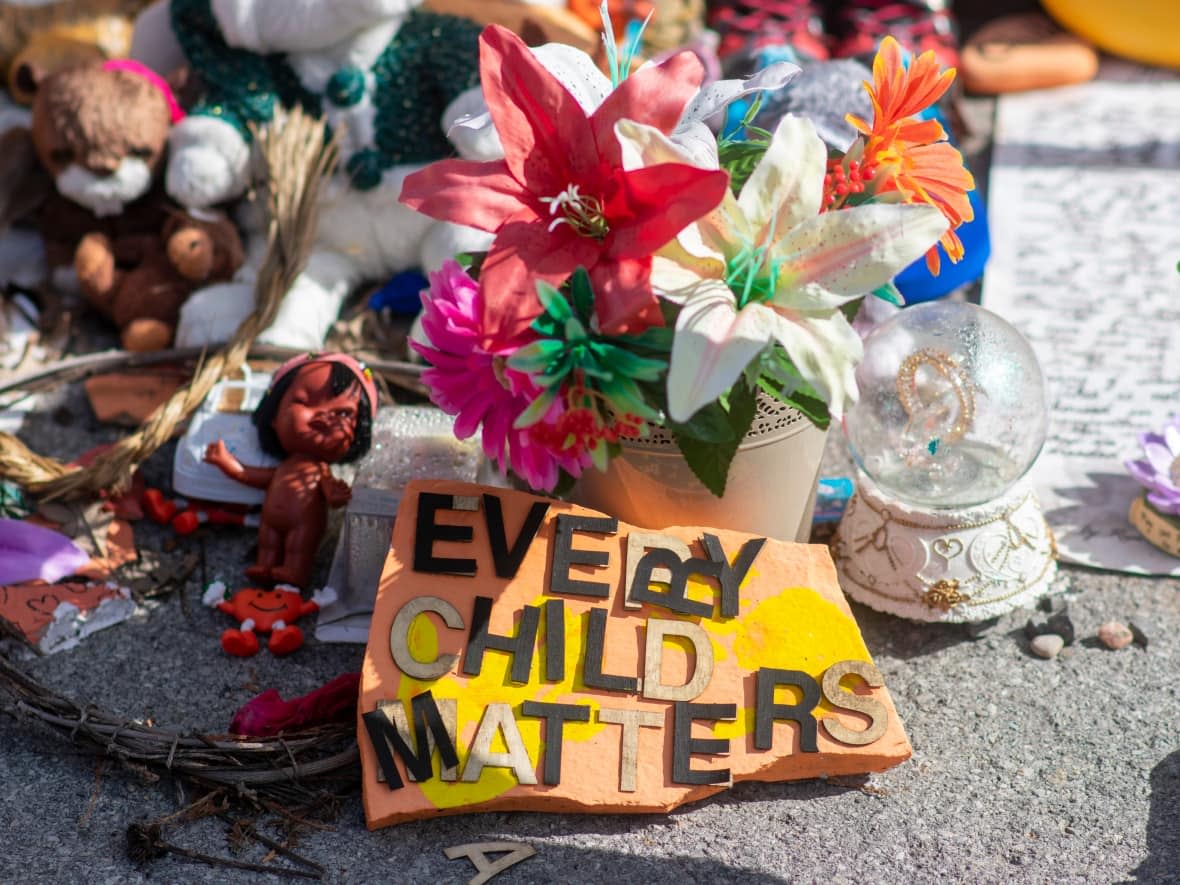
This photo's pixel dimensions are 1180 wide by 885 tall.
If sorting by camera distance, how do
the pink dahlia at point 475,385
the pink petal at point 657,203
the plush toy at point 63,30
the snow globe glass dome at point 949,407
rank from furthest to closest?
the plush toy at point 63,30
the snow globe glass dome at point 949,407
the pink dahlia at point 475,385
the pink petal at point 657,203

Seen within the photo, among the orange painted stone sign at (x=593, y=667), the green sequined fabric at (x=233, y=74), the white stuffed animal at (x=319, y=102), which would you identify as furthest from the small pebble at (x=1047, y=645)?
the green sequined fabric at (x=233, y=74)

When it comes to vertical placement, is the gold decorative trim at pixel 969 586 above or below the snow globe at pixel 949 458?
below

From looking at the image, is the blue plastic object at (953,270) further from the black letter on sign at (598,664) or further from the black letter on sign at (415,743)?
the black letter on sign at (415,743)

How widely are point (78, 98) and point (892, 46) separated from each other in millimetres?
1567

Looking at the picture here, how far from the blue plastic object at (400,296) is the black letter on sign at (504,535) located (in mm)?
959

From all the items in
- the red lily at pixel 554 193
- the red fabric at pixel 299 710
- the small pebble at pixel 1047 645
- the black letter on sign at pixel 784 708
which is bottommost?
the small pebble at pixel 1047 645

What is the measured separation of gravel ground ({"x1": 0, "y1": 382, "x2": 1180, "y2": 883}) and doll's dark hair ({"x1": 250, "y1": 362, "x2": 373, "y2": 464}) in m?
0.29

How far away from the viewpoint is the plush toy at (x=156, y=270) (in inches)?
91.9

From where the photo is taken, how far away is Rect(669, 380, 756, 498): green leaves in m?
1.43

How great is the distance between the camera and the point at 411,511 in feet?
5.31

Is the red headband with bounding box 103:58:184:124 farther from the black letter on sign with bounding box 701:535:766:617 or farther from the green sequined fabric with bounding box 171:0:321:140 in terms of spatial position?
the black letter on sign with bounding box 701:535:766:617

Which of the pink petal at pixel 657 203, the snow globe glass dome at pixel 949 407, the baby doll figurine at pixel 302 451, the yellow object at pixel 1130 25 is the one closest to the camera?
the pink petal at pixel 657 203

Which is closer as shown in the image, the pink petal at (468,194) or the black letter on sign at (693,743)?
the pink petal at (468,194)

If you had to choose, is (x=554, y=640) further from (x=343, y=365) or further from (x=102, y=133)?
(x=102, y=133)
